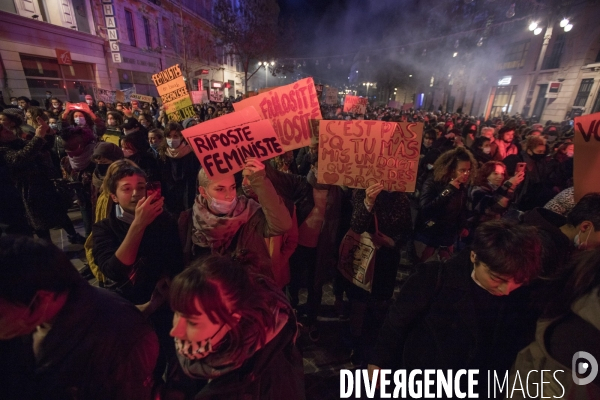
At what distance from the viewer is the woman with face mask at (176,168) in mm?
4691

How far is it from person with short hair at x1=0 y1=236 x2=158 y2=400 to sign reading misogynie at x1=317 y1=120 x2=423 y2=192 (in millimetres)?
2056

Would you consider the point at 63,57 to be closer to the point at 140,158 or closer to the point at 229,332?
the point at 140,158

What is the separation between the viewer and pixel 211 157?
89.3 inches

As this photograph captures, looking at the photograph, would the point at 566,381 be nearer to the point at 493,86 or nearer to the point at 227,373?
the point at 227,373

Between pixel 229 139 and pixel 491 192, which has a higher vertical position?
pixel 229 139

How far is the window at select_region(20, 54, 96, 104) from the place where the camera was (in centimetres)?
1506

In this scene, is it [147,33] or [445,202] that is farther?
[147,33]

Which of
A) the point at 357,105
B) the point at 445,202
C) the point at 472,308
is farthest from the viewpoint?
the point at 357,105

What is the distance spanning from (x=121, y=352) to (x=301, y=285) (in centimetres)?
317

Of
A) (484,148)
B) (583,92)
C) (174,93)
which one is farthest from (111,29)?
(583,92)

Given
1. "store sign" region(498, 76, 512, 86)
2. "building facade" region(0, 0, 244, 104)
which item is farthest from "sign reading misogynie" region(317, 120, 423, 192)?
"store sign" region(498, 76, 512, 86)

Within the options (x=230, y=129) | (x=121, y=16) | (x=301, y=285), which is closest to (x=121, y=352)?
(x=230, y=129)

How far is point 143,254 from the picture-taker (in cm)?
215

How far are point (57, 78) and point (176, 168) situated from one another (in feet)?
58.5
